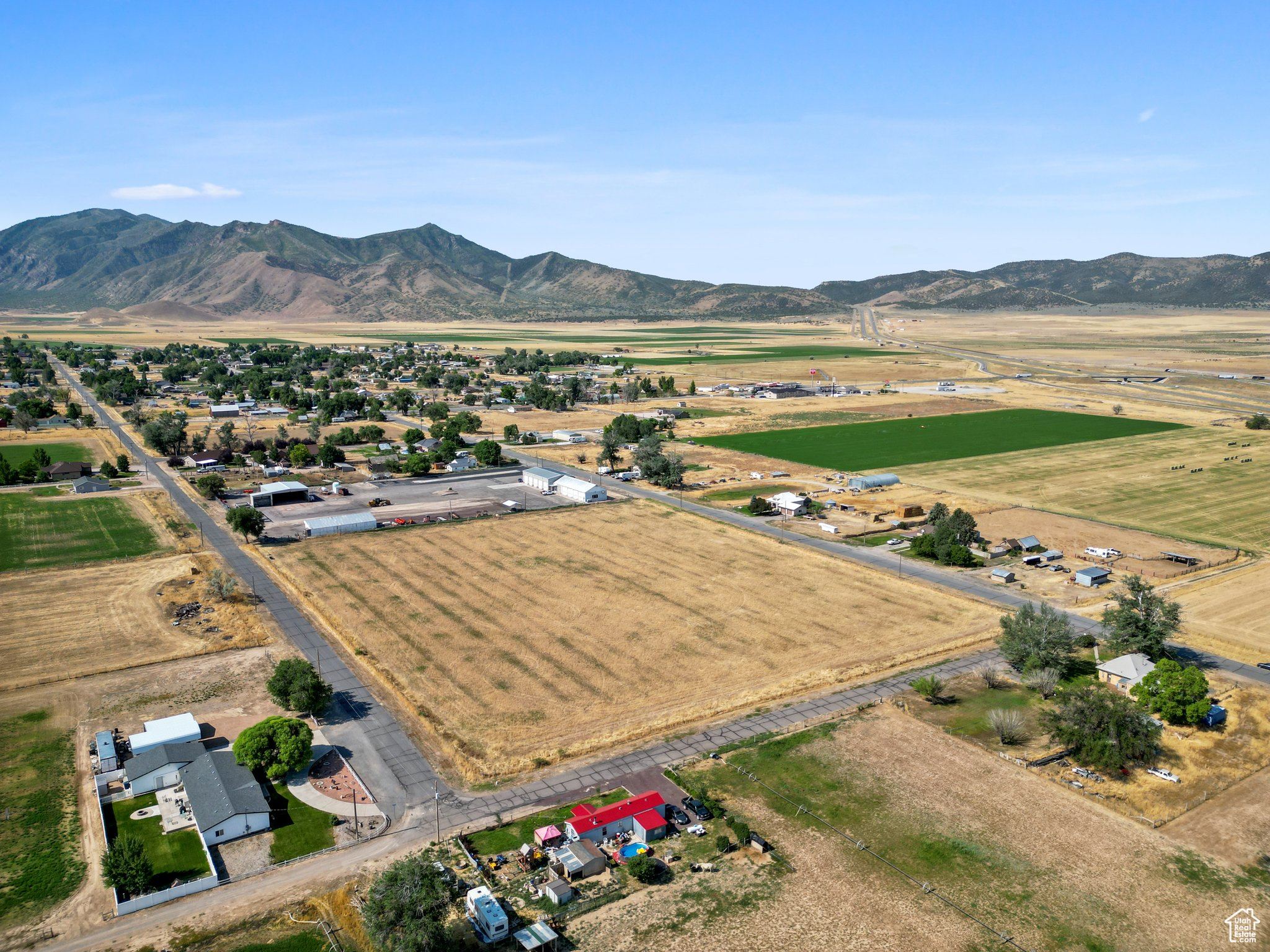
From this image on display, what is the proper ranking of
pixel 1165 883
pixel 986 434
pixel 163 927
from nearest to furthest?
pixel 163 927 → pixel 1165 883 → pixel 986 434

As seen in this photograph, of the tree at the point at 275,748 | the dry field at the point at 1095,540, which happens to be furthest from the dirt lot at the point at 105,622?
the dry field at the point at 1095,540

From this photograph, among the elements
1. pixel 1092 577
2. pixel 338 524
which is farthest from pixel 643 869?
pixel 338 524

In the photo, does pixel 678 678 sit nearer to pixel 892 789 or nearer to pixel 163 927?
pixel 892 789

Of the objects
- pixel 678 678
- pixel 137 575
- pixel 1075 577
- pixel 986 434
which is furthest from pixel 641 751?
pixel 986 434

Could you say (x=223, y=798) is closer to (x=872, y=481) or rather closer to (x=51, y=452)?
(x=872, y=481)

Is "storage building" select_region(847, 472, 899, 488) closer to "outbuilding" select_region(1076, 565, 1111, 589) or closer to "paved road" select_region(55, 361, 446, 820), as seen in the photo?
"outbuilding" select_region(1076, 565, 1111, 589)

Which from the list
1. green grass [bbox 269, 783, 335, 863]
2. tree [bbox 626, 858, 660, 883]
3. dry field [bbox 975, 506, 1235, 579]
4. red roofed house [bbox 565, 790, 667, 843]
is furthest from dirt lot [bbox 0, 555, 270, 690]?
dry field [bbox 975, 506, 1235, 579]

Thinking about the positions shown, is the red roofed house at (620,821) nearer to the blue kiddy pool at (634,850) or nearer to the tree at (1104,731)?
the blue kiddy pool at (634,850)
